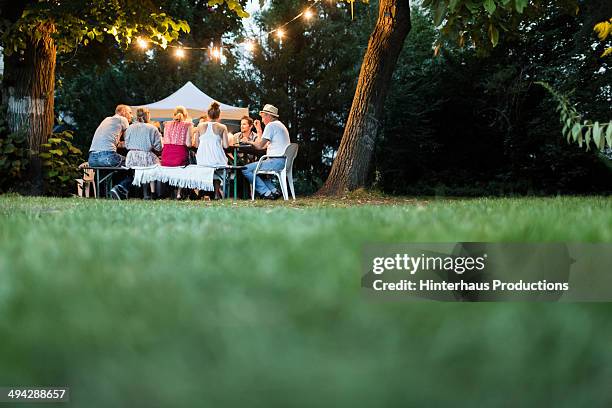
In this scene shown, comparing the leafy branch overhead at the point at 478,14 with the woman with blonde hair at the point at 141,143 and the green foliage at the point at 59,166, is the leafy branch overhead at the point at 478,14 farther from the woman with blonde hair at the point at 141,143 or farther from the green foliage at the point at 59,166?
the green foliage at the point at 59,166

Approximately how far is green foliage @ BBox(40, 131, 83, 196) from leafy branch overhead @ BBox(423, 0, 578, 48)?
6.34 m

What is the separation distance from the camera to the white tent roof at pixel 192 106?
13609 millimetres

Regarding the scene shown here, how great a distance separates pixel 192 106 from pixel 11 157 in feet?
16.3

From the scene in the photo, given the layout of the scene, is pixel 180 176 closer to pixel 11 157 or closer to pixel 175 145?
pixel 175 145

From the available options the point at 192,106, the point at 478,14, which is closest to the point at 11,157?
the point at 192,106

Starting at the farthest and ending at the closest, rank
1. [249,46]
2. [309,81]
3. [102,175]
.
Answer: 1. [309,81]
2. [249,46]
3. [102,175]

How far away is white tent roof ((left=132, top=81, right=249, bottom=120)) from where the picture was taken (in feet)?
44.7

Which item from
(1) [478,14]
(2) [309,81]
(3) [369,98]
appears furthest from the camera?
(2) [309,81]

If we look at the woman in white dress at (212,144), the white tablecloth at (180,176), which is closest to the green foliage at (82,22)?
the woman in white dress at (212,144)

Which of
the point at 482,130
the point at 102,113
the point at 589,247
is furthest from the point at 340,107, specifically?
the point at 589,247

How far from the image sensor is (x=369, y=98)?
8.87m

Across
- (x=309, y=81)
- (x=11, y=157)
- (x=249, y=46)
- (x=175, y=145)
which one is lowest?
(x=11, y=157)

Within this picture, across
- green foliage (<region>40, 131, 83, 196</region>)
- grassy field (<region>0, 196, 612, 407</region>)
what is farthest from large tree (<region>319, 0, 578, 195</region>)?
grassy field (<region>0, 196, 612, 407</region>)

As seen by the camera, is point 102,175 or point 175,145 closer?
point 175,145
